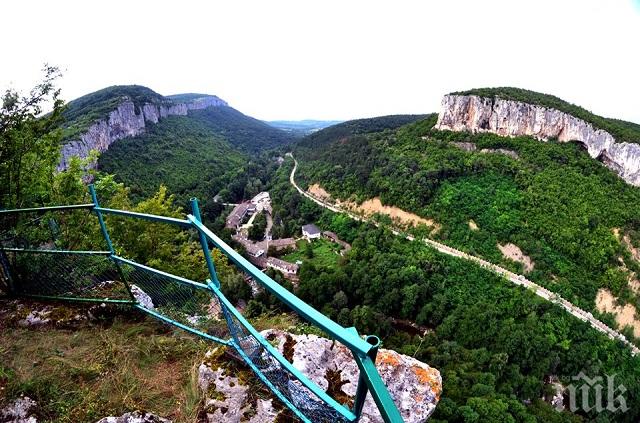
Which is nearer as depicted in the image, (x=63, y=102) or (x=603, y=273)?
(x=63, y=102)

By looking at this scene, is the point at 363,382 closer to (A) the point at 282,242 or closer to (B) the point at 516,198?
(A) the point at 282,242

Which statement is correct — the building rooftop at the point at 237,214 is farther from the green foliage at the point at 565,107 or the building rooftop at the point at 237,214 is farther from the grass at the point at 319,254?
the green foliage at the point at 565,107

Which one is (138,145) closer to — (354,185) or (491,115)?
(354,185)

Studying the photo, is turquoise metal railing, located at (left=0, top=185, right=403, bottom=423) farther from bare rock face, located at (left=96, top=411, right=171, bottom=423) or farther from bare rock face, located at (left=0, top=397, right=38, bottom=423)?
bare rock face, located at (left=0, top=397, right=38, bottom=423)

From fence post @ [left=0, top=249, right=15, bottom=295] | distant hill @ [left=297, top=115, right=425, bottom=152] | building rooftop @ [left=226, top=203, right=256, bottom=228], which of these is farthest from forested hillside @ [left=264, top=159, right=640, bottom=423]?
distant hill @ [left=297, top=115, right=425, bottom=152]

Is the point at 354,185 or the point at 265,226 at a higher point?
the point at 354,185

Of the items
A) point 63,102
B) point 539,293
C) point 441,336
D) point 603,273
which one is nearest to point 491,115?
point 603,273
